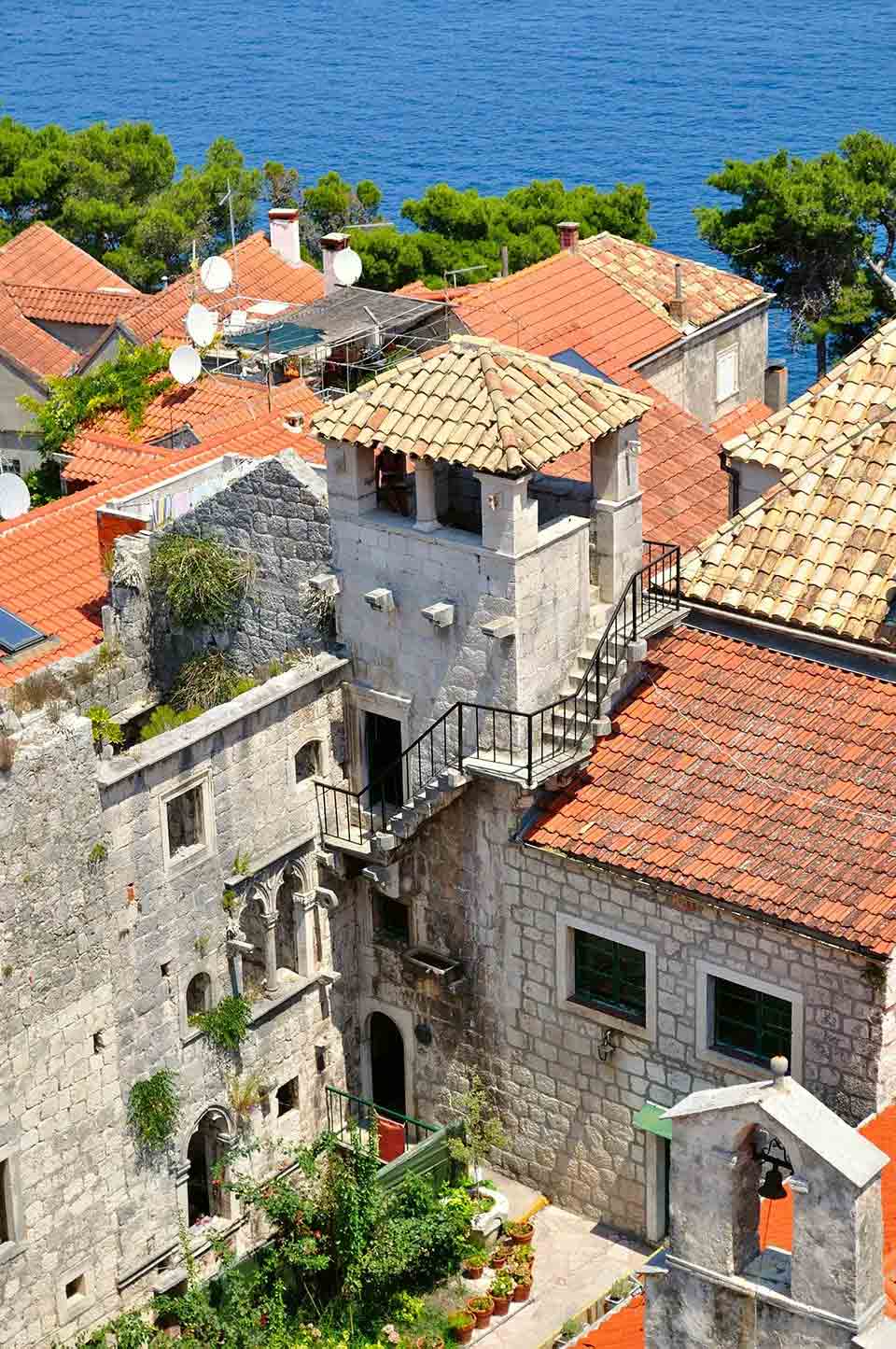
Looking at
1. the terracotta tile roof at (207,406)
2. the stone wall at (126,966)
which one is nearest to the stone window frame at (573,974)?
the stone wall at (126,966)

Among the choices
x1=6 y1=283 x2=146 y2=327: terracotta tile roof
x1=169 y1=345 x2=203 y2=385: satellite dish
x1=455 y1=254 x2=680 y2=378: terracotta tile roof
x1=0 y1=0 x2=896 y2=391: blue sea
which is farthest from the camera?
x1=0 y1=0 x2=896 y2=391: blue sea

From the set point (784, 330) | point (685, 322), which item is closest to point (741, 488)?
point (685, 322)

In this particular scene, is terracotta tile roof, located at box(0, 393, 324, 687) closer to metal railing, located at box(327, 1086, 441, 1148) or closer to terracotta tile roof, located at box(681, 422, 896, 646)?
terracotta tile roof, located at box(681, 422, 896, 646)

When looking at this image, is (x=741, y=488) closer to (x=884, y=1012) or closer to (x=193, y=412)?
(x=884, y=1012)

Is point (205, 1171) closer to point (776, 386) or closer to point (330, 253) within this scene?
point (776, 386)

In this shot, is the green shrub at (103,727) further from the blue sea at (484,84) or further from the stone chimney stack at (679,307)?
the blue sea at (484,84)

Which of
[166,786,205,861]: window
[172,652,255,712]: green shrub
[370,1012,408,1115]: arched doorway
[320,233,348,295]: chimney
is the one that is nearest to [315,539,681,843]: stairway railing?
[172,652,255,712]: green shrub

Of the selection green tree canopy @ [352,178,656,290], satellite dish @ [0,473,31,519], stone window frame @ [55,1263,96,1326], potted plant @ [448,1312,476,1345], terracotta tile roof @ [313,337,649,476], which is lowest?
potted plant @ [448,1312,476,1345]

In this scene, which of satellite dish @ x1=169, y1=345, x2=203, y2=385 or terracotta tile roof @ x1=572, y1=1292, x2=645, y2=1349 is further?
satellite dish @ x1=169, y1=345, x2=203, y2=385
